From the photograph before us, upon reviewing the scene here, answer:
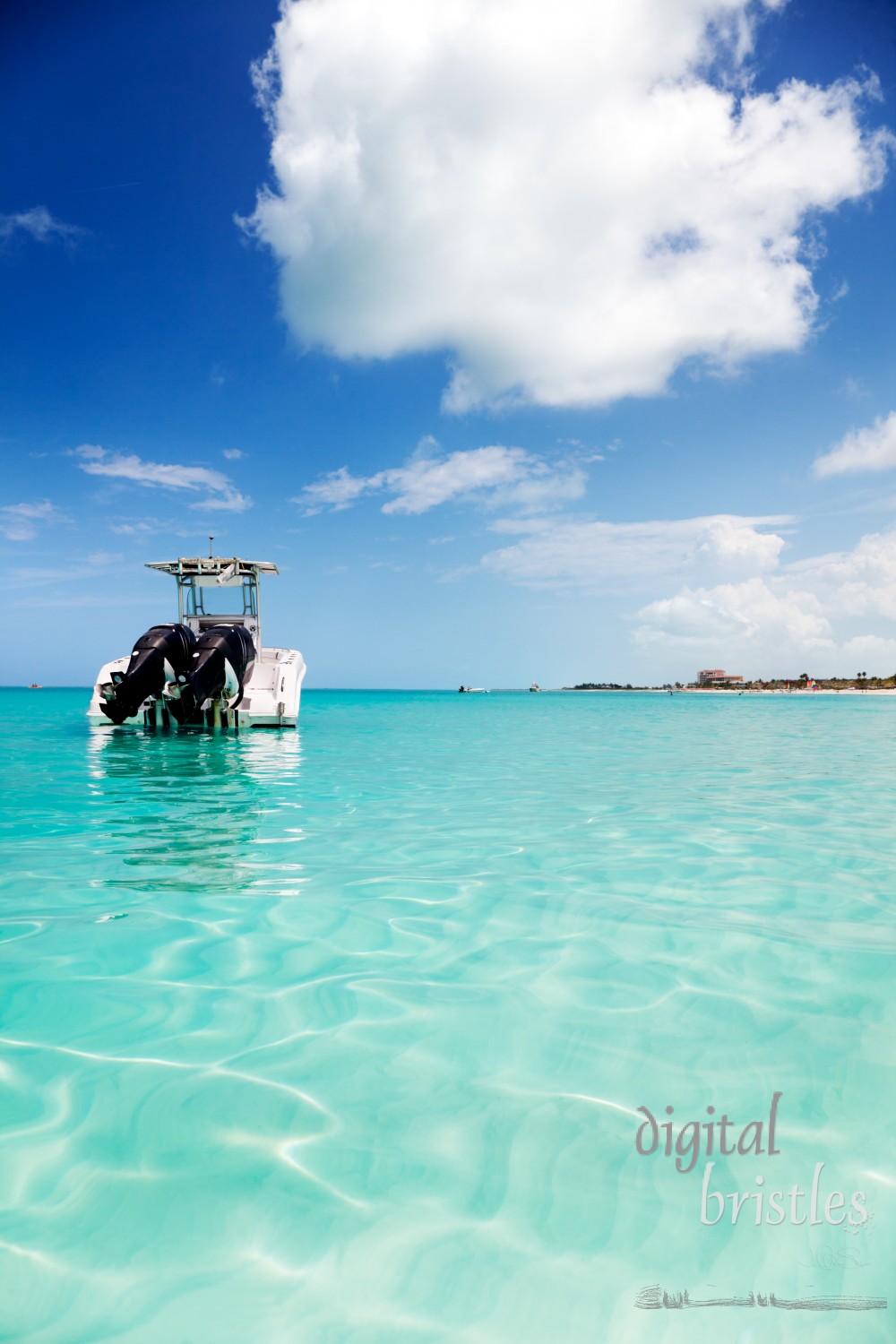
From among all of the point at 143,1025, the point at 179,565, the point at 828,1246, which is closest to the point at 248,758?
the point at 179,565

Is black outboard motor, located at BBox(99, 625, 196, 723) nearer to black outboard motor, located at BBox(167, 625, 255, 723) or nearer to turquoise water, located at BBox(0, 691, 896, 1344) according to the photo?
black outboard motor, located at BBox(167, 625, 255, 723)

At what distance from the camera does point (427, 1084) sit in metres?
2.90

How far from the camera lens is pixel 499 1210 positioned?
2.26 m

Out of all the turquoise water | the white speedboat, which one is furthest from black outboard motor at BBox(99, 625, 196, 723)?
the turquoise water

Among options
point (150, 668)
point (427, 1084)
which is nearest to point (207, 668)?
point (150, 668)

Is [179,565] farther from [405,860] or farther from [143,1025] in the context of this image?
[143,1025]

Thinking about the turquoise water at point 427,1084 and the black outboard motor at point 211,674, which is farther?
the black outboard motor at point 211,674

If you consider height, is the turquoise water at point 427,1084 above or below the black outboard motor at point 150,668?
below

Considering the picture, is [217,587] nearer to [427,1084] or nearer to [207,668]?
[207,668]

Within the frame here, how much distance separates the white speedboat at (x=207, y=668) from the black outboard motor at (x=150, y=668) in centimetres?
2

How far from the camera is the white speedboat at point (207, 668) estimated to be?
17.2m

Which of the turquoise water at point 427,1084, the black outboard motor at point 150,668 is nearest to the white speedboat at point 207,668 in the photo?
the black outboard motor at point 150,668

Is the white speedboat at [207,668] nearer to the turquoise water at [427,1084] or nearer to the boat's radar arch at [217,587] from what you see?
the boat's radar arch at [217,587]

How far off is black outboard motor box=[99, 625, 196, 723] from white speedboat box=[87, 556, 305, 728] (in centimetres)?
2
